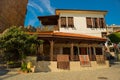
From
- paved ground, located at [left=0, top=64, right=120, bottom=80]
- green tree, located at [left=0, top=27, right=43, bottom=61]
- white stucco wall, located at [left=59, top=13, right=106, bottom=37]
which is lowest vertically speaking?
paved ground, located at [left=0, top=64, right=120, bottom=80]

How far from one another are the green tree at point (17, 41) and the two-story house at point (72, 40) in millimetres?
1949

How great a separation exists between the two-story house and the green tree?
1.95m

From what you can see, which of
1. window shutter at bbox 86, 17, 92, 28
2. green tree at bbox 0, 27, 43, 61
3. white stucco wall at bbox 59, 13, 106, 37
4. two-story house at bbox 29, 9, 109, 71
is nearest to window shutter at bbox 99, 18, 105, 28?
two-story house at bbox 29, 9, 109, 71

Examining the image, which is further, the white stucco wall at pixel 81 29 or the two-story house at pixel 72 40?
the white stucco wall at pixel 81 29

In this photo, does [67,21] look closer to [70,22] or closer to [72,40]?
[70,22]

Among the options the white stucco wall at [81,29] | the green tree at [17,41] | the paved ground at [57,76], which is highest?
the white stucco wall at [81,29]

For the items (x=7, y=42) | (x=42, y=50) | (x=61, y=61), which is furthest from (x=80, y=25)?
(x=7, y=42)

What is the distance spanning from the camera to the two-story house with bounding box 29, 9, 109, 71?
19531 mm

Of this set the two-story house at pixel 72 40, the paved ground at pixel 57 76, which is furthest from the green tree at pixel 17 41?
the paved ground at pixel 57 76

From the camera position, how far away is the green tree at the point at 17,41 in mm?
17359

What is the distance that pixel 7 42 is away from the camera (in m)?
17.1

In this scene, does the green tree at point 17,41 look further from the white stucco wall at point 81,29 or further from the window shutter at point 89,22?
the window shutter at point 89,22

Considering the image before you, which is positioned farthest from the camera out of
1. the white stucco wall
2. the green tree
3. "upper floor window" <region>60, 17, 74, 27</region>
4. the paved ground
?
the white stucco wall

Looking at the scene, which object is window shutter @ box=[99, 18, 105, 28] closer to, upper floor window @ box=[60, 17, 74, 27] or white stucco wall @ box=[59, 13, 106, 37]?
white stucco wall @ box=[59, 13, 106, 37]
